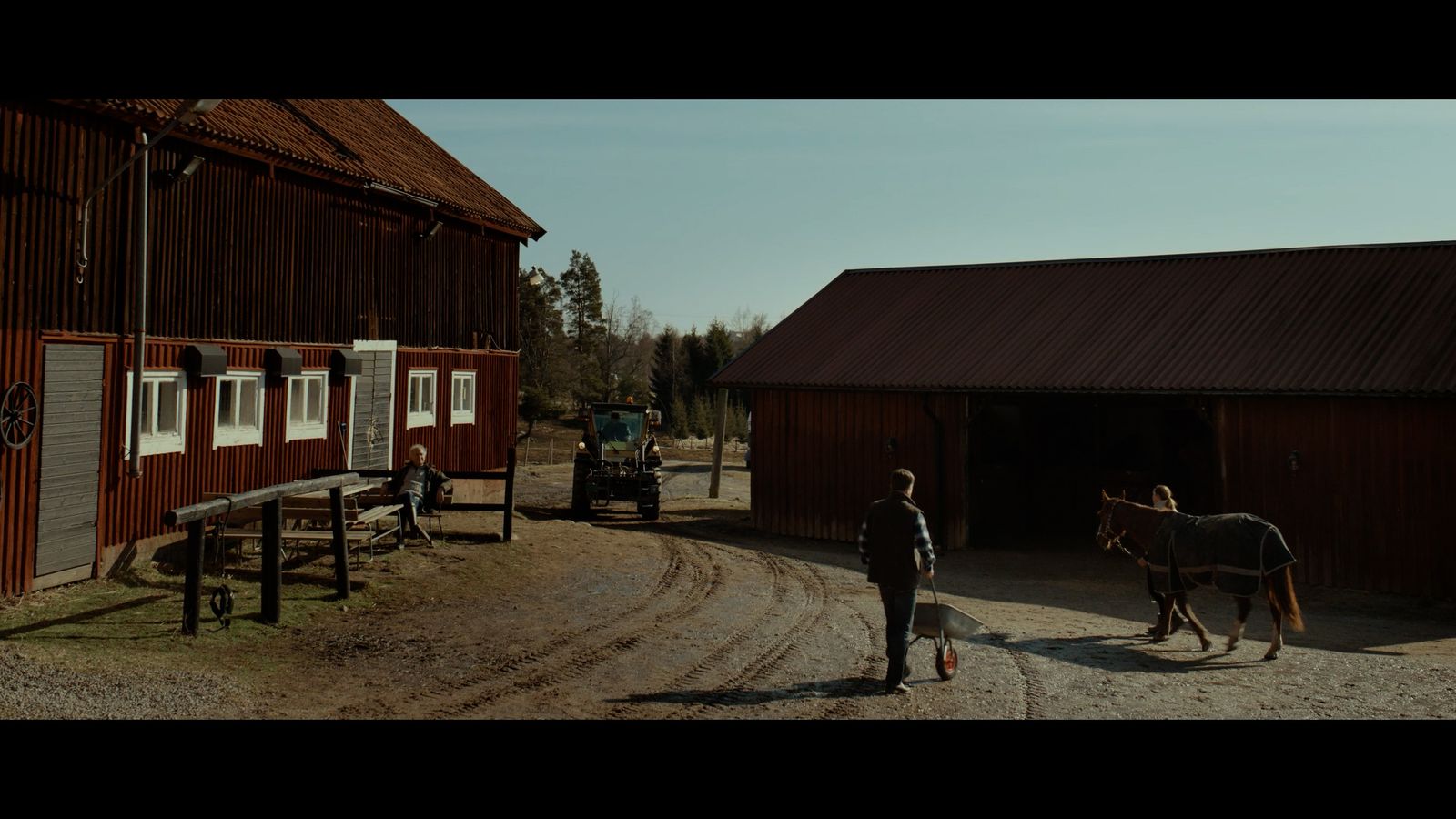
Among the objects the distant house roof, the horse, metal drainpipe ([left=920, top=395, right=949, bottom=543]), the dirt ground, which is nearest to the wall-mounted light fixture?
the distant house roof

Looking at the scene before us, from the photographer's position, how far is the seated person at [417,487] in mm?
14070

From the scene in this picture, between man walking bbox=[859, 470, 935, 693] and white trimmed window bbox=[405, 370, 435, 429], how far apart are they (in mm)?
12476

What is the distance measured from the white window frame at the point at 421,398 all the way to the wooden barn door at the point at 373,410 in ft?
2.11

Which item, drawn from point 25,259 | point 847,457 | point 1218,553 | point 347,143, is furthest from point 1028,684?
point 347,143

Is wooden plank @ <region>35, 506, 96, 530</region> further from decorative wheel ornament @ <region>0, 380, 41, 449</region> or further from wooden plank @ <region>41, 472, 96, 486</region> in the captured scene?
decorative wheel ornament @ <region>0, 380, 41, 449</region>

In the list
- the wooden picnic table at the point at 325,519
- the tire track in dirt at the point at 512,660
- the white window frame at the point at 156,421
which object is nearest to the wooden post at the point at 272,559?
the wooden picnic table at the point at 325,519

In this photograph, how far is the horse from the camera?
1023cm

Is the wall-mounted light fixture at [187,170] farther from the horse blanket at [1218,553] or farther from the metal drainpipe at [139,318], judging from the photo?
the horse blanket at [1218,553]

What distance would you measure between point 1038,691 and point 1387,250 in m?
14.6

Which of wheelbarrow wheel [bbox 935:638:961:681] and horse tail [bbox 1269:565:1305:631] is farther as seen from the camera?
horse tail [bbox 1269:565:1305:631]

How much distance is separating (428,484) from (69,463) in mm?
4585
